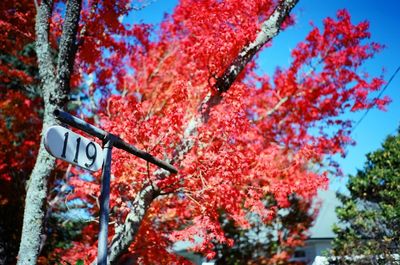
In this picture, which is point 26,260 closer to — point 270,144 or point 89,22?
point 89,22

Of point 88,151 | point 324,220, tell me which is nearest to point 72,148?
point 88,151

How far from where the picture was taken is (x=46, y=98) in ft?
24.1

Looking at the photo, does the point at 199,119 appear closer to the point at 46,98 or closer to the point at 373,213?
the point at 46,98

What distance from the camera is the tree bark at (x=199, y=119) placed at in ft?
22.5

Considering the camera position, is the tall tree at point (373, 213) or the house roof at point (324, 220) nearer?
the tall tree at point (373, 213)

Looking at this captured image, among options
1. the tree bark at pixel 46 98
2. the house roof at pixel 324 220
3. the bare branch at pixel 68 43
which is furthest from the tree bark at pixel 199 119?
the house roof at pixel 324 220

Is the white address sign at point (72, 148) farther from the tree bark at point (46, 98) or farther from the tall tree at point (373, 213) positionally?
the tall tree at point (373, 213)

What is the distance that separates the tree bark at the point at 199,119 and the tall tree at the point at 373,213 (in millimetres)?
6737

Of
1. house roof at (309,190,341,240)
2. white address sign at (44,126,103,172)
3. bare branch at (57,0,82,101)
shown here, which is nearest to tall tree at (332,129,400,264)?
house roof at (309,190,341,240)

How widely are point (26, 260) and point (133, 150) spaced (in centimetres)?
401

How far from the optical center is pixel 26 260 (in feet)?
20.5

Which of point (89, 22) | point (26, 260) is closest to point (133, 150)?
point (26, 260)

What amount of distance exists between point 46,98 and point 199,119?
348 cm

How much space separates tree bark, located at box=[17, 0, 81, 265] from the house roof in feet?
46.3
